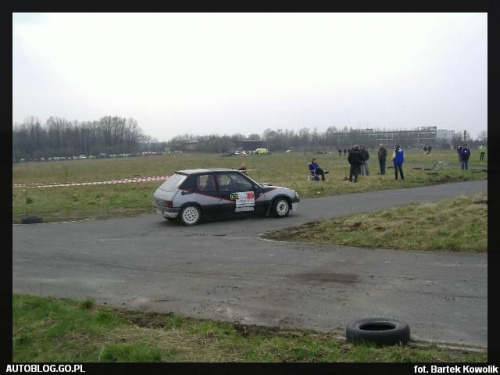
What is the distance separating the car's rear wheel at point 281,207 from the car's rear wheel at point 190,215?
7.92 ft

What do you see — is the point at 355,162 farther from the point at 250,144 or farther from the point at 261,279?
the point at 250,144

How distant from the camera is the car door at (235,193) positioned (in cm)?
1520

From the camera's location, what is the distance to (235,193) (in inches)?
602

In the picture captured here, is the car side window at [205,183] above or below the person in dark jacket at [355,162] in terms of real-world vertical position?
below

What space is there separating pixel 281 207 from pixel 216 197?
2.07m

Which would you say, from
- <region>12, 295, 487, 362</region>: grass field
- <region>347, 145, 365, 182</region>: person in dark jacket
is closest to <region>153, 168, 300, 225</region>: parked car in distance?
<region>12, 295, 487, 362</region>: grass field

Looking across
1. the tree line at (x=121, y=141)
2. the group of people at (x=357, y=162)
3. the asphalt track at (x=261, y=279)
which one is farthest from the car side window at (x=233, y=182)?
the tree line at (x=121, y=141)

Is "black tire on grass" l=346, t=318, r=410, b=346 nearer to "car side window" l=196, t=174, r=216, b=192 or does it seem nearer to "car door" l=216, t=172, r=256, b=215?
"car door" l=216, t=172, r=256, b=215

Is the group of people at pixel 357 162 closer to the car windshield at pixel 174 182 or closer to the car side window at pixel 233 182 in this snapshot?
the car side window at pixel 233 182

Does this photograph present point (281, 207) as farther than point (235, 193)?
Yes

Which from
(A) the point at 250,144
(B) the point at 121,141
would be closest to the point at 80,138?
(B) the point at 121,141

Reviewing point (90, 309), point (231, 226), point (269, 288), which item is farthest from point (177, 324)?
point (231, 226)

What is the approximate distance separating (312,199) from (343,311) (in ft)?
45.7

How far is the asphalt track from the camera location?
20.5ft
